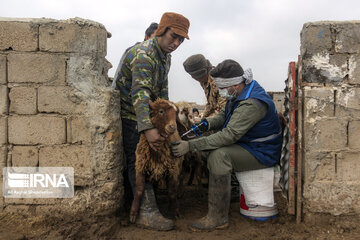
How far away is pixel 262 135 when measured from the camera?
3627mm

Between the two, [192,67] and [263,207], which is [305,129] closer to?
[263,207]

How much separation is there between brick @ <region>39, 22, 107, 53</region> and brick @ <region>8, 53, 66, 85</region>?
0.37 ft

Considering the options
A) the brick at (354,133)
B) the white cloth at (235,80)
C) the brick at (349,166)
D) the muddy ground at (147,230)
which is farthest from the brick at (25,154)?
the brick at (354,133)

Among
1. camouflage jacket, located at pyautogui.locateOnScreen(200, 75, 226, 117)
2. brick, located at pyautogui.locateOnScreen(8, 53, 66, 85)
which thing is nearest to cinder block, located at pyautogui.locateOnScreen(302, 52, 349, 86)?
camouflage jacket, located at pyautogui.locateOnScreen(200, 75, 226, 117)

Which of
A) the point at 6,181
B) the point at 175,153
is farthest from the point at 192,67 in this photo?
the point at 6,181

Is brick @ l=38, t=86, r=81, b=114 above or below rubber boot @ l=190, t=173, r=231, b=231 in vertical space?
above

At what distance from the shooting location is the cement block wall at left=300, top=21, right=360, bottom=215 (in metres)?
3.39

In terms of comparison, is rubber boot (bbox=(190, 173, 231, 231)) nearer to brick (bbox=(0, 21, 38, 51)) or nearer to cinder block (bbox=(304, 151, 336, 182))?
→ cinder block (bbox=(304, 151, 336, 182))

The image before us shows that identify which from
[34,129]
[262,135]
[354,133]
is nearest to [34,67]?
[34,129]

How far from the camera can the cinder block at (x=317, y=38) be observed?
11.2ft

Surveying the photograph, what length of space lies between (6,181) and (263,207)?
3.07m

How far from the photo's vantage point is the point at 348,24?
133 inches

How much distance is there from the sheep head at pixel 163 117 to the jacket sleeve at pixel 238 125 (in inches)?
15.5

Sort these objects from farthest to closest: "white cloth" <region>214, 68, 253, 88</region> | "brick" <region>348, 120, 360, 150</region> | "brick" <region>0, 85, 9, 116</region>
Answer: "white cloth" <region>214, 68, 253, 88</region> < "brick" <region>0, 85, 9, 116</region> < "brick" <region>348, 120, 360, 150</region>
